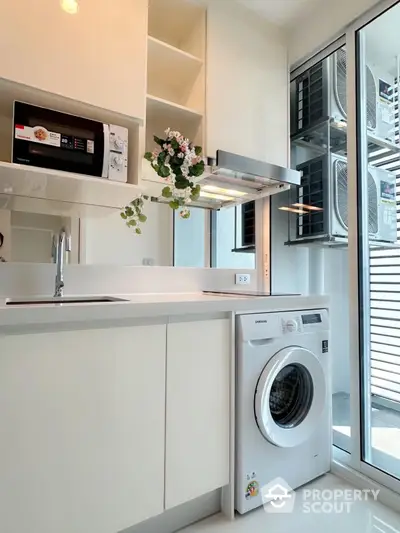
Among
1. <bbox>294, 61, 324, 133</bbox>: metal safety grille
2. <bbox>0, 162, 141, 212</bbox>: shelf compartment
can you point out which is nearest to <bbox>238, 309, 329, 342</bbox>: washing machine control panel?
<bbox>0, 162, 141, 212</bbox>: shelf compartment

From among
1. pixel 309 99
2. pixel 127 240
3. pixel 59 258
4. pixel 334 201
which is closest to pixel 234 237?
pixel 334 201

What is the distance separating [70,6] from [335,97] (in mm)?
1743

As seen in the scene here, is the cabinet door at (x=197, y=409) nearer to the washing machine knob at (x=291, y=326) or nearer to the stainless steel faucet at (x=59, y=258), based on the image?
the washing machine knob at (x=291, y=326)

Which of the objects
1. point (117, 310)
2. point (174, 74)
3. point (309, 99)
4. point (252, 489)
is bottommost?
point (252, 489)

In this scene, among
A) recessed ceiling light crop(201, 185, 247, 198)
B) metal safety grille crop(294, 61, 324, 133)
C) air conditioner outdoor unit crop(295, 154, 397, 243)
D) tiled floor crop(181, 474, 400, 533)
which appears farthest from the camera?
metal safety grille crop(294, 61, 324, 133)

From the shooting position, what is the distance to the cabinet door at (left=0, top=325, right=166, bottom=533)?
1.07 m

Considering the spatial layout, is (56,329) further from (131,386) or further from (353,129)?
(353,129)

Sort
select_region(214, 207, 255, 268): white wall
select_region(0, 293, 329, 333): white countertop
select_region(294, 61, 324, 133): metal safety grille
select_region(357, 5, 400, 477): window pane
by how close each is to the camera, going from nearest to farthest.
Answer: select_region(0, 293, 329, 333): white countertop → select_region(357, 5, 400, 477): window pane → select_region(294, 61, 324, 133): metal safety grille → select_region(214, 207, 255, 268): white wall

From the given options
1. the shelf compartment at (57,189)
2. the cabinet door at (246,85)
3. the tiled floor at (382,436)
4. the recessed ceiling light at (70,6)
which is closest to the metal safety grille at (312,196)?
the cabinet door at (246,85)

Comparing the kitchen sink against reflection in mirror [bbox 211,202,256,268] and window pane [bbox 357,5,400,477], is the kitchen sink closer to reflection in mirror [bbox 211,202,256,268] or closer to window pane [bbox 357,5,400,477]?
reflection in mirror [bbox 211,202,256,268]

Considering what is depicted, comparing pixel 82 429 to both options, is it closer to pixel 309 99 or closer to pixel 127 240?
pixel 127 240

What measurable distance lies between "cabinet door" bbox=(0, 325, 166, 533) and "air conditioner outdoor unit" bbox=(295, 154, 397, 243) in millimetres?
1521
